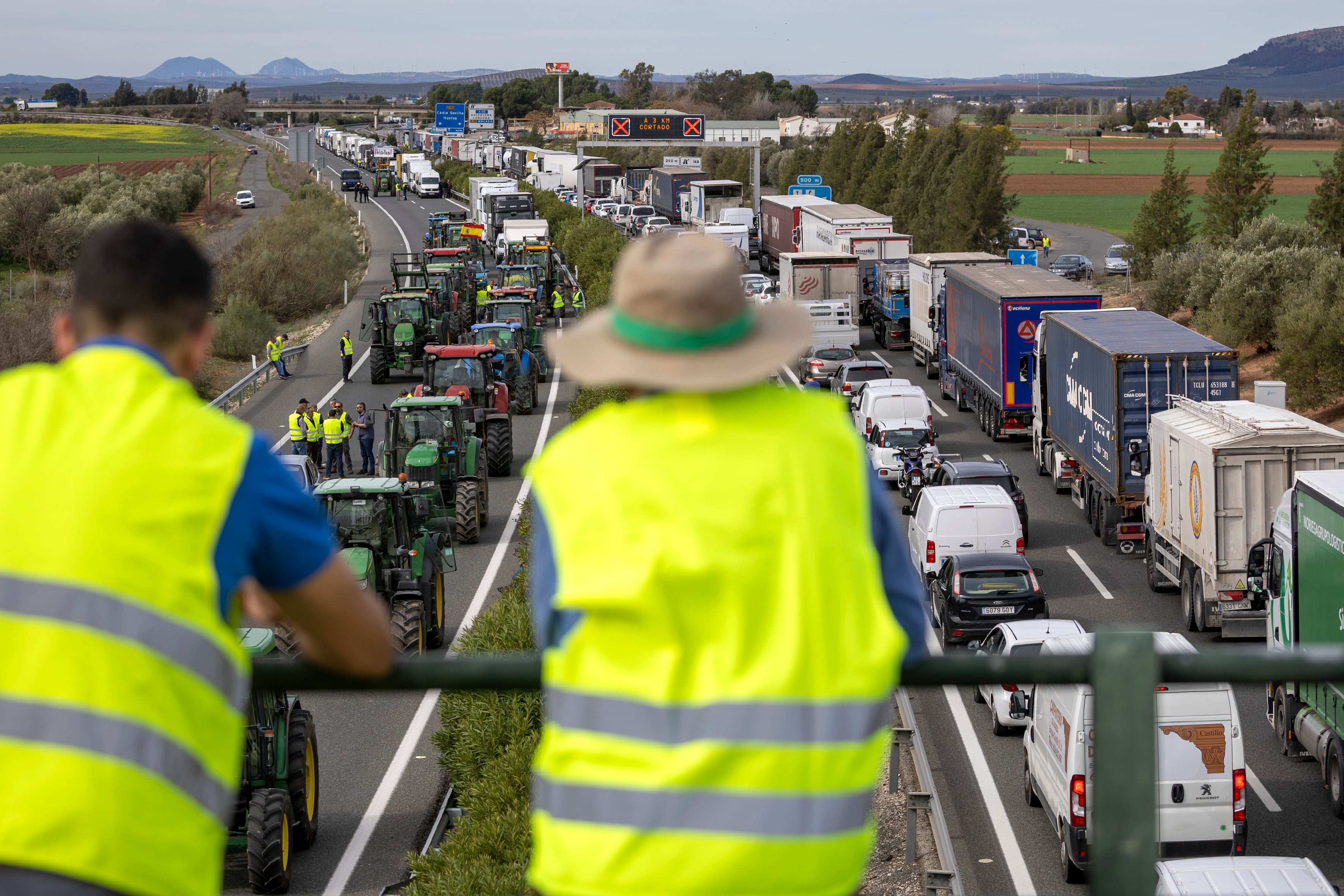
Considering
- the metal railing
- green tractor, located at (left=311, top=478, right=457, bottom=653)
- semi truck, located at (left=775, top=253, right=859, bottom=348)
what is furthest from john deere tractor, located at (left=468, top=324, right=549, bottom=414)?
the metal railing

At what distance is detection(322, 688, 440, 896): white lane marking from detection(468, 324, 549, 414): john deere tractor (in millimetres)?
20084

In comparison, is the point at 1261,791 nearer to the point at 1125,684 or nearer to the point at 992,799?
the point at 992,799

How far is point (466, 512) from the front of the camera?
2755 centimetres

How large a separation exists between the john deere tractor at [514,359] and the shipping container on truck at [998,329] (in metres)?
11.6

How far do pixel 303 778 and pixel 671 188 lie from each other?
75.3m

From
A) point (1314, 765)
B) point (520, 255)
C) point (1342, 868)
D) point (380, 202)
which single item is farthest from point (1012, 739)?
point (380, 202)

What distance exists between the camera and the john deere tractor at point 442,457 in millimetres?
24703

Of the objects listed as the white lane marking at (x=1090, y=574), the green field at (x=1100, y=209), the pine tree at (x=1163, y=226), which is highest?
the green field at (x=1100, y=209)

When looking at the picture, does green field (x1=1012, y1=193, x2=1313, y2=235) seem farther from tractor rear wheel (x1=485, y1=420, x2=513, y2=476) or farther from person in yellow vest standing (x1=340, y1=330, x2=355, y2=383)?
tractor rear wheel (x1=485, y1=420, x2=513, y2=476)

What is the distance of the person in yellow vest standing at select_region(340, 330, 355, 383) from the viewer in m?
44.0

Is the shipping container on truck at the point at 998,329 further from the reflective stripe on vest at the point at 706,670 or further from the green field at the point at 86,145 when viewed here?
the green field at the point at 86,145

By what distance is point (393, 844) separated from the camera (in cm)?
1579

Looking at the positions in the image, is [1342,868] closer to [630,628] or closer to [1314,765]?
[1314,765]

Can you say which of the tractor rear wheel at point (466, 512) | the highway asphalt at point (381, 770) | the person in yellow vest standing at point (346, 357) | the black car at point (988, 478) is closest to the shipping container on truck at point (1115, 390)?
the black car at point (988, 478)
